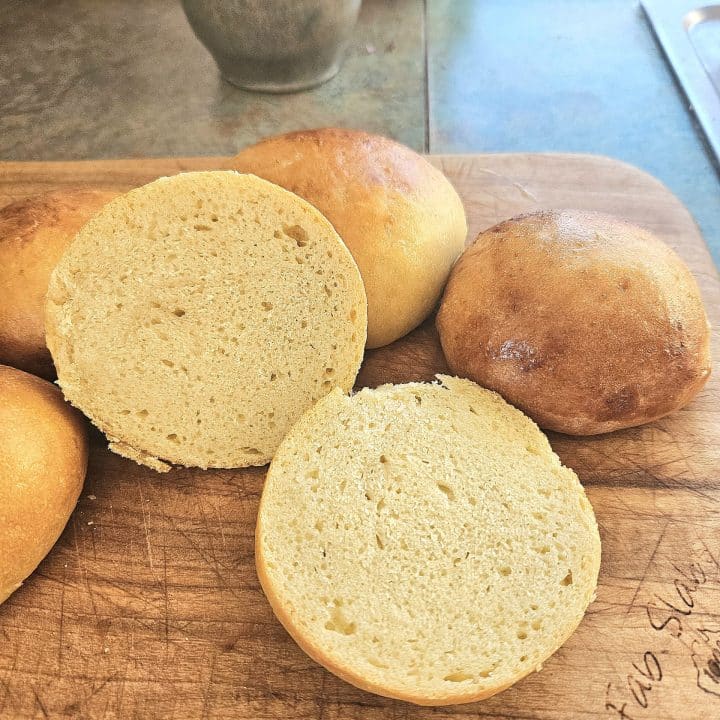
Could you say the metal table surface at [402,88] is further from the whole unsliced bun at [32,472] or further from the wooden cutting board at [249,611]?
the whole unsliced bun at [32,472]

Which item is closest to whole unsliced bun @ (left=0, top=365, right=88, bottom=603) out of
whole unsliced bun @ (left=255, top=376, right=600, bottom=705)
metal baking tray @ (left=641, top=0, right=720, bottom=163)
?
whole unsliced bun @ (left=255, top=376, right=600, bottom=705)

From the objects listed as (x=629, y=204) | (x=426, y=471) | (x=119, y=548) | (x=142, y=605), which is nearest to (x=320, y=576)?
(x=426, y=471)

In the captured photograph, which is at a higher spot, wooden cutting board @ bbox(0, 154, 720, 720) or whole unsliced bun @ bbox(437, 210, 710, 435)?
whole unsliced bun @ bbox(437, 210, 710, 435)

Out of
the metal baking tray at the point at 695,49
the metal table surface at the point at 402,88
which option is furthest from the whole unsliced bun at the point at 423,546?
the metal baking tray at the point at 695,49

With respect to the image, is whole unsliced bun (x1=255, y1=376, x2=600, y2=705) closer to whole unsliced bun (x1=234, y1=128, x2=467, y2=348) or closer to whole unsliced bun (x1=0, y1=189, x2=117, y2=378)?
whole unsliced bun (x1=234, y1=128, x2=467, y2=348)

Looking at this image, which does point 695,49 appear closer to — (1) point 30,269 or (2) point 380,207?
Result: (2) point 380,207

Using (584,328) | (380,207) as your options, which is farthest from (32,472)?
(584,328)
